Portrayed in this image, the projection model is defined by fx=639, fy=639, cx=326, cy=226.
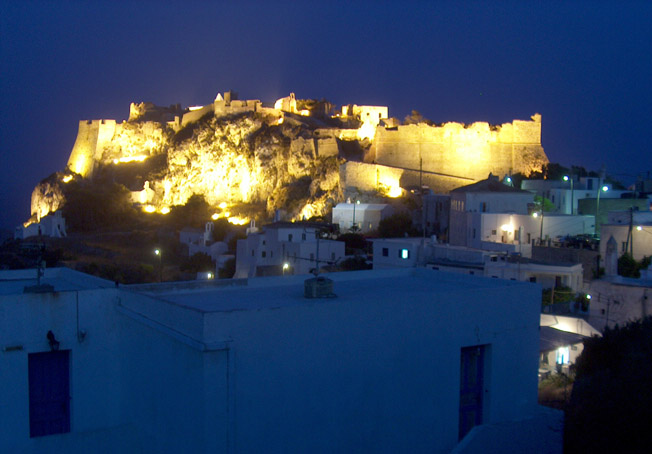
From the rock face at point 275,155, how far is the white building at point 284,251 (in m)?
8.96

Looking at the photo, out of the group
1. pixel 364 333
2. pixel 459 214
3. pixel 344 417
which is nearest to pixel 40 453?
pixel 344 417

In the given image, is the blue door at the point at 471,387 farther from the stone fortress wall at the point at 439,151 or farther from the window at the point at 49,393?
the stone fortress wall at the point at 439,151

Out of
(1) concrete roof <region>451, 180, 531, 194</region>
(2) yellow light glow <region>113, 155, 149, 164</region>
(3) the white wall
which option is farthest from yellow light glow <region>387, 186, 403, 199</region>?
(3) the white wall

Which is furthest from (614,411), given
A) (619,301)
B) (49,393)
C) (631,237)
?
(631,237)

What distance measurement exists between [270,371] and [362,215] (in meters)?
25.4

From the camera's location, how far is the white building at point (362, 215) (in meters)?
31.0

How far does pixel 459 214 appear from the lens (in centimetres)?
2419

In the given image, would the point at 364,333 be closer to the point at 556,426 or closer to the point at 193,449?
the point at 193,449

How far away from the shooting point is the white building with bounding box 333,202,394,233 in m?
31.0

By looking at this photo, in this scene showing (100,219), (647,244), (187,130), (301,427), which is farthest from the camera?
(187,130)

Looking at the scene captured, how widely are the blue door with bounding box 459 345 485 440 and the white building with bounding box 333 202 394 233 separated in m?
23.3

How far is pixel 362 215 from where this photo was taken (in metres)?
31.2

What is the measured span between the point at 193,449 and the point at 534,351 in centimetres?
419

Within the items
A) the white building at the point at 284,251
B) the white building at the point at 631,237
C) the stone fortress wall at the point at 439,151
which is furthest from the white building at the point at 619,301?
the stone fortress wall at the point at 439,151
